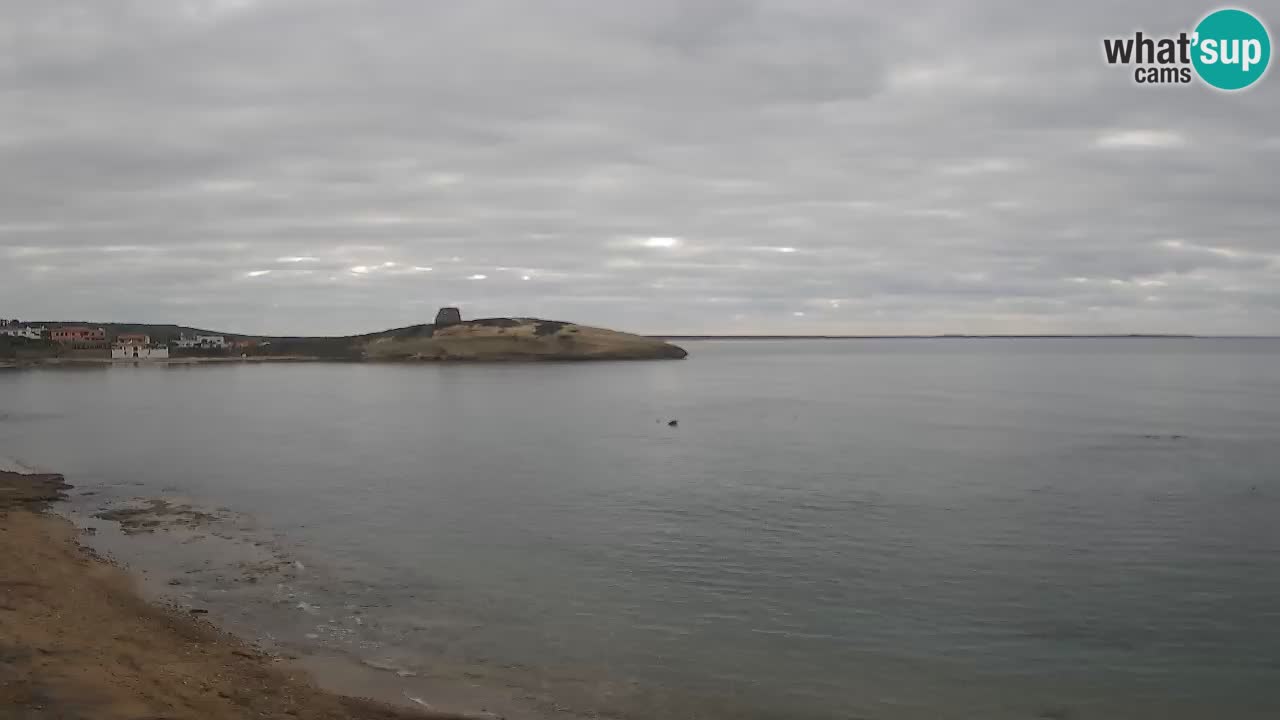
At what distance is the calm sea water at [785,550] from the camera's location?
19078 millimetres

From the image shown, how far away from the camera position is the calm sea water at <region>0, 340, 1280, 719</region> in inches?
751

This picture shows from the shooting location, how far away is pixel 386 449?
195 ft

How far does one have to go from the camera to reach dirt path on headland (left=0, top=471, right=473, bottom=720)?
14.0m

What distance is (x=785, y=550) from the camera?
97.6 feet

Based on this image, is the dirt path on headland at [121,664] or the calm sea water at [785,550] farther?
the calm sea water at [785,550]

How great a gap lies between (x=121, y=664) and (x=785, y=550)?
64.8 ft

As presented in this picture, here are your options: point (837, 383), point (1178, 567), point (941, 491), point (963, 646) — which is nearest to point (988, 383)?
point (837, 383)

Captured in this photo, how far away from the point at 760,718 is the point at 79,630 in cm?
1399

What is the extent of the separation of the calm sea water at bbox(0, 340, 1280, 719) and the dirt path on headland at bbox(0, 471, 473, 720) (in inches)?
120

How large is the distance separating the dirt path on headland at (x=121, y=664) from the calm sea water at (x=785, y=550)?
306 cm

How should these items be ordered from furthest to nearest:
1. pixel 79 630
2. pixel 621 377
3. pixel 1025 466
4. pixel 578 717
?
pixel 621 377 < pixel 1025 466 < pixel 79 630 < pixel 578 717

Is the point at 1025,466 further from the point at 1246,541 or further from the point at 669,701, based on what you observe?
the point at 669,701

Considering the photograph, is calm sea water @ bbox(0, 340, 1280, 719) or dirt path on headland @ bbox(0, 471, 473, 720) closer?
dirt path on headland @ bbox(0, 471, 473, 720)

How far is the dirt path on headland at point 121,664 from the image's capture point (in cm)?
1405
